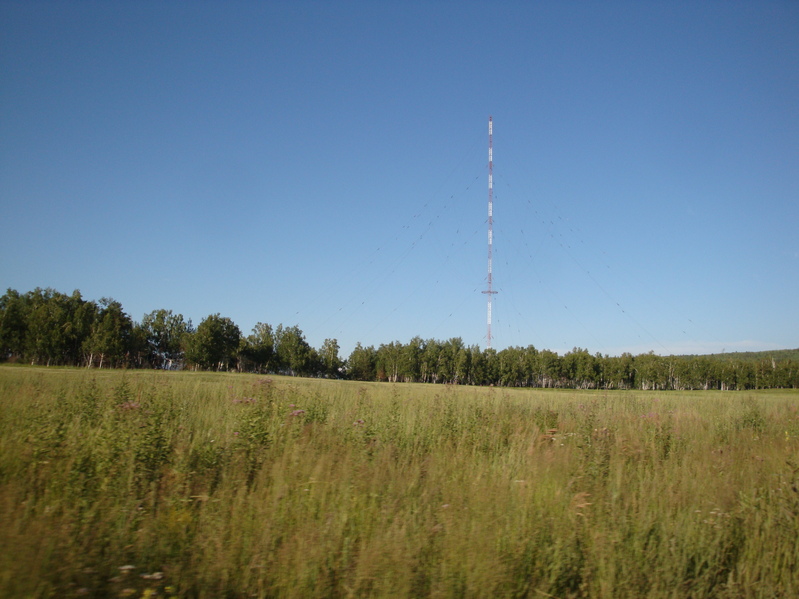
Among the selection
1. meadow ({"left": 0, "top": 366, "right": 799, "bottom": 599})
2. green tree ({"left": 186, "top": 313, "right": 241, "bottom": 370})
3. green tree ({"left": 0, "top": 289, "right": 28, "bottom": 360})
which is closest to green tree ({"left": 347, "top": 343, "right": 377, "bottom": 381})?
green tree ({"left": 186, "top": 313, "right": 241, "bottom": 370})

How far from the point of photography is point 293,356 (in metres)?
106

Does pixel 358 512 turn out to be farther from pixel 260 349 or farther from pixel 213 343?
pixel 260 349

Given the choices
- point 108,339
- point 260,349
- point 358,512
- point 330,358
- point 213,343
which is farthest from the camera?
point 330,358

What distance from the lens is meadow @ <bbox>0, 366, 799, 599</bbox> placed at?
3.17 m

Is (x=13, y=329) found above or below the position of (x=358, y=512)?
above

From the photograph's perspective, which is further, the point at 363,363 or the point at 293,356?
the point at 363,363

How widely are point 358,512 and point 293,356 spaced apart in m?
105

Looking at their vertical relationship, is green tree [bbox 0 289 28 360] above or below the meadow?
above

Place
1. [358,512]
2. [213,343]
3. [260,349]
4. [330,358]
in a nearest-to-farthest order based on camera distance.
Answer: [358,512], [213,343], [260,349], [330,358]

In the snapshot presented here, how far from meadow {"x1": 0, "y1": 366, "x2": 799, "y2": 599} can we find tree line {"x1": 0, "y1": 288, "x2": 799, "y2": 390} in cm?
6778

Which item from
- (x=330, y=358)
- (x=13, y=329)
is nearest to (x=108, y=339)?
(x=13, y=329)

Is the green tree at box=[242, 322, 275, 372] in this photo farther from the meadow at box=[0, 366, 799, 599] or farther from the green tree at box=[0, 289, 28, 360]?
the meadow at box=[0, 366, 799, 599]

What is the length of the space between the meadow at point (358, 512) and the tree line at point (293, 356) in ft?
222

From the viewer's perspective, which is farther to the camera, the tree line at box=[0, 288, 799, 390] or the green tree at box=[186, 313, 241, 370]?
the green tree at box=[186, 313, 241, 370]
